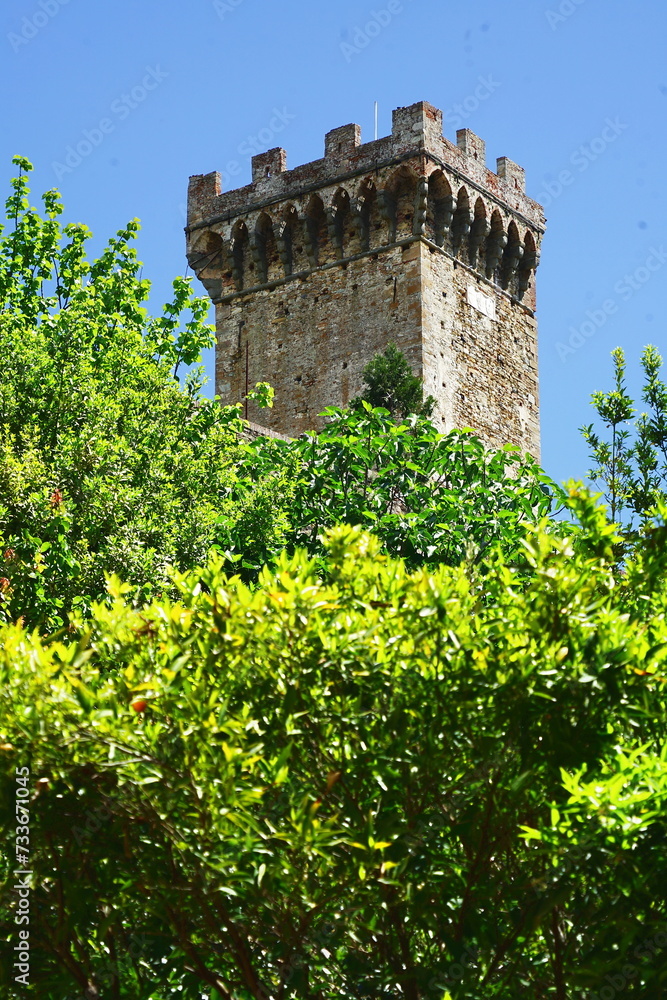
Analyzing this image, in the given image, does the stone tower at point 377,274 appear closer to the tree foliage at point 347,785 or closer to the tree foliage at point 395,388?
the tree foliage at point 395,388

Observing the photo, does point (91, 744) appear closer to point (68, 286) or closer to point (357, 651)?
point (357, 651)

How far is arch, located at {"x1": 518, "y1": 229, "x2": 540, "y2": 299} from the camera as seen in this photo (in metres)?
32.8

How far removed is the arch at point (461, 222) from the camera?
30.5 meters

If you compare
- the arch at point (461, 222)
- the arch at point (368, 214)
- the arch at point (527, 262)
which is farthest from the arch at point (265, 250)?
the arch at point (527, 262)

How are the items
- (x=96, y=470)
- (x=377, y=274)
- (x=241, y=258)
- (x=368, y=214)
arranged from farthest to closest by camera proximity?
(x=241, y=258) < (x=368, y=214) < (x=377, y=274) < (x=96, y=470)

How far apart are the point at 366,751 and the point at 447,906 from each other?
923 mm

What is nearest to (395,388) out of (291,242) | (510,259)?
(291,242)

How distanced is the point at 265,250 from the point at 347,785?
25.2 meters

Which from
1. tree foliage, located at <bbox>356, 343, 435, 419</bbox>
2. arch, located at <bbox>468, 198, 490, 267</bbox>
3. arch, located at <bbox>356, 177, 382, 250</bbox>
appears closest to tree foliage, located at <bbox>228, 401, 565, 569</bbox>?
tree foliage, located at <bbox>356, 343, 435, 419</bbox>

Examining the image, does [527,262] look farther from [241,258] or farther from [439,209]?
[241,258]

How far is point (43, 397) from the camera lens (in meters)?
13.7

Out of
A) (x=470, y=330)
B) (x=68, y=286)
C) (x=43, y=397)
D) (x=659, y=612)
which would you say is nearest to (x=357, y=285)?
(x=470, y=330)

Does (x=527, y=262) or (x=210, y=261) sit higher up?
(x=527, y=262)

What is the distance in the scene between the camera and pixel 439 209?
98.7ft
